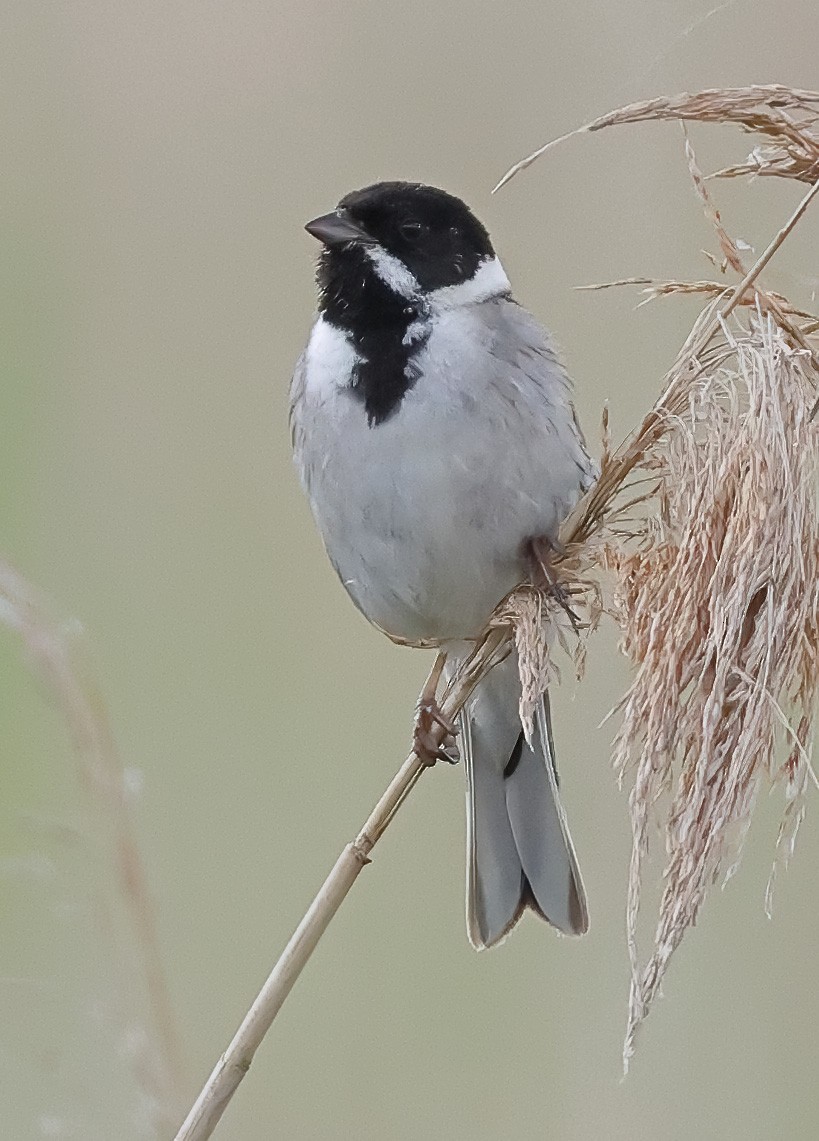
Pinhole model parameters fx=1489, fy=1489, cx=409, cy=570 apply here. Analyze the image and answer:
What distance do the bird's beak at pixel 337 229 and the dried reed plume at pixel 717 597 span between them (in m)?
0.77

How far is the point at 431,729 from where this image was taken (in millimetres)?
1953

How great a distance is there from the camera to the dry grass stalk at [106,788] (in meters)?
1.42

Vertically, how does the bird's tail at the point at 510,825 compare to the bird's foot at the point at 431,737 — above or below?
below

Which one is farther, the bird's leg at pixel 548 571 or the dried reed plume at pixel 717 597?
the bird's leg at pixel 548 571

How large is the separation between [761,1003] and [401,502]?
0.95 meters

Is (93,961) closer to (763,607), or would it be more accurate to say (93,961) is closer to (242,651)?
(763,607)

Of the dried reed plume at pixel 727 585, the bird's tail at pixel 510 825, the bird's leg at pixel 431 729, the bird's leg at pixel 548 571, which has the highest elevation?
the dried reed plume at pixel 727 585

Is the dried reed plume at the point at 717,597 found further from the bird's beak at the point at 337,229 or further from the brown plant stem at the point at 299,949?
the bird's beak at the point at 337,229

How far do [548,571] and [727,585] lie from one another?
0.56 metres

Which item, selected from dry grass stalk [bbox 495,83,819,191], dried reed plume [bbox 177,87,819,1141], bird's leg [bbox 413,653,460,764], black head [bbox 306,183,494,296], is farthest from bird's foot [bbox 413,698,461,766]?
dry grass stalk [bbox 495,83,819,191]

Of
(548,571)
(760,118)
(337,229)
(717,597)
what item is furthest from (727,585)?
(337,229)

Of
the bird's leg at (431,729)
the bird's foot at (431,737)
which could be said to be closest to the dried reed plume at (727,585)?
the bird's leg at (431,729)

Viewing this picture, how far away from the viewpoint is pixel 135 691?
2.84 metres

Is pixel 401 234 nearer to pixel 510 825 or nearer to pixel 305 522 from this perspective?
pixel 510 825
